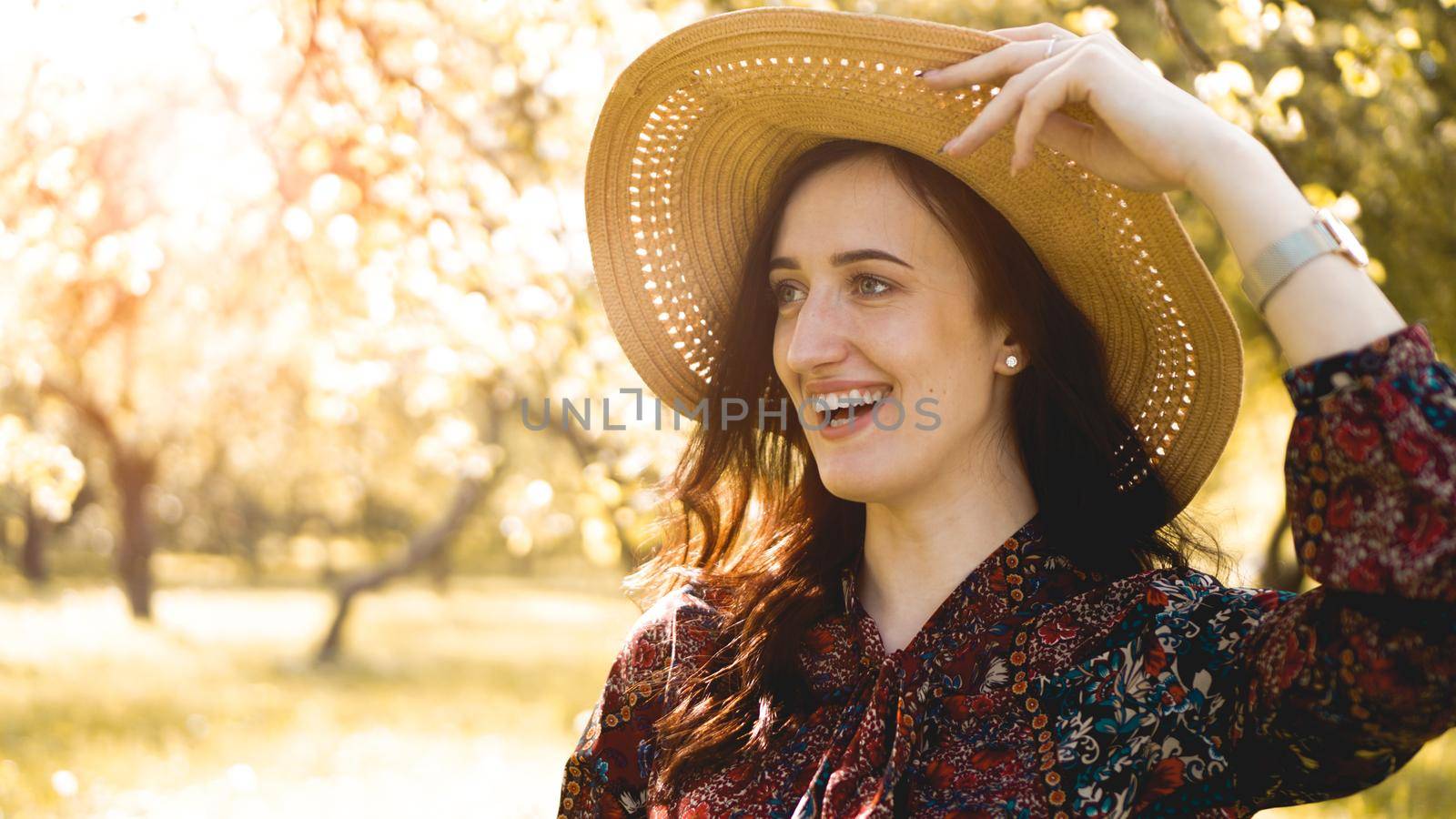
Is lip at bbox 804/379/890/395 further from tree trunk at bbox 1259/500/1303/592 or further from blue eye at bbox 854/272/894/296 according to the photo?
tree trunk at bbox 1259/500/1303/592

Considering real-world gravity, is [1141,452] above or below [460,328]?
below

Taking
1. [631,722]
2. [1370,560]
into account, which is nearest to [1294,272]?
[1370,560]

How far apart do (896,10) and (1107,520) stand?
Result: 4.24 meters

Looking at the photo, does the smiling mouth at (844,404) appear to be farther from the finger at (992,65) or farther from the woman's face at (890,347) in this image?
the finger at (992,65)

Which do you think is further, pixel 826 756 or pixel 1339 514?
pixel 826 756

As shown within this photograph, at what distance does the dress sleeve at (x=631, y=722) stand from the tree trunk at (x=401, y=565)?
11.5 metres

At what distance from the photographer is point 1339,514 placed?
1594 millimetres

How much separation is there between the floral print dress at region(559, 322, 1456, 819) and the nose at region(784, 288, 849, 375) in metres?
0.44

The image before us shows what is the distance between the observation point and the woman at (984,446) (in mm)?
1611

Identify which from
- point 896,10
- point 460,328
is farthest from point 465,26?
point 896,10

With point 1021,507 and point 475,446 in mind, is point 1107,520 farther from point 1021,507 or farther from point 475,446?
point 475,446

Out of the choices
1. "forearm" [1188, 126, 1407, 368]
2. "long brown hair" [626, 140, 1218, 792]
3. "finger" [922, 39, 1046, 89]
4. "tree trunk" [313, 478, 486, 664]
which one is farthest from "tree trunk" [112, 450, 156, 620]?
"forearm" [1188, 126, 1407, 368]

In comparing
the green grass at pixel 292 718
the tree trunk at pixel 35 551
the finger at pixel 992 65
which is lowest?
the green grass at pixel 292 718

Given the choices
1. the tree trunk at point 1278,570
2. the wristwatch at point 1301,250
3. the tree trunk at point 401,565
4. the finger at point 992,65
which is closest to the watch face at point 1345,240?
the wristwatch at point 1301,250
